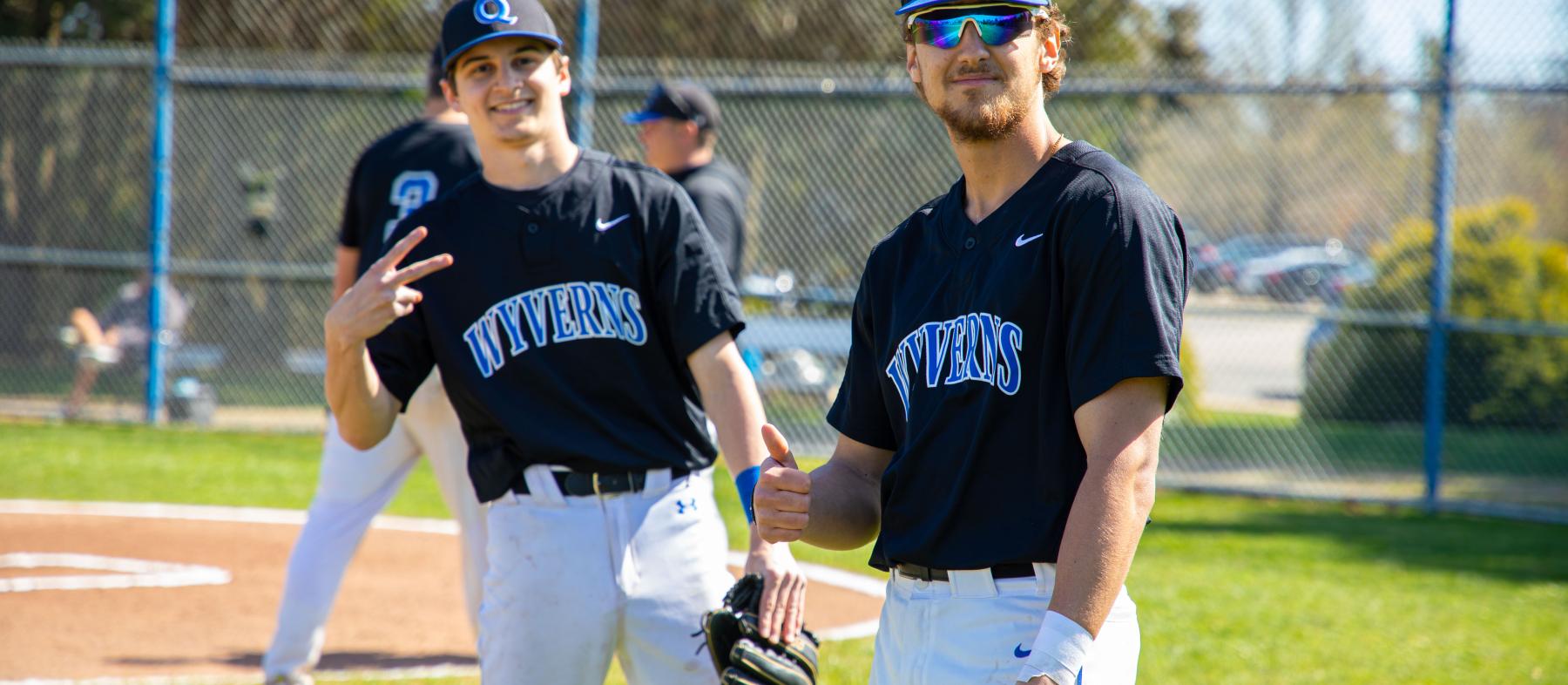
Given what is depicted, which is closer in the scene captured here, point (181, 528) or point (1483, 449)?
point (181, 528)

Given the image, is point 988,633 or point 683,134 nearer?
point 988,633

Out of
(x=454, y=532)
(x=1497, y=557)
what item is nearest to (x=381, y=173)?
(x=454, y=532)

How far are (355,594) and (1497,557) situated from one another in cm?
631

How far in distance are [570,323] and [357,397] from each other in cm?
51

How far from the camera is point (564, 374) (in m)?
3.33

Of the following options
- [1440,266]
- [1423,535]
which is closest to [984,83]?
[1423,535]

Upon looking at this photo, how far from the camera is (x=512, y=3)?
3383mm

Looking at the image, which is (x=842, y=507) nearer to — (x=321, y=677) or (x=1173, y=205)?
(x=321, y=677)

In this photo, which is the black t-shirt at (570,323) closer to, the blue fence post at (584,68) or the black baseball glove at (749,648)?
the black baseball glove at (749,648)

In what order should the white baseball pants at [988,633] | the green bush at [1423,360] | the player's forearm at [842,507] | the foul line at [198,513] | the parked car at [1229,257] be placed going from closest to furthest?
the white baseball pants at [988,633], the player's forearm at [842,507], the foul line at [198,513], the green bush at [1423,360], the parked car at [1229,257]

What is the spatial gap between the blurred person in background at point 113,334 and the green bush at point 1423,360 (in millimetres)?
9189

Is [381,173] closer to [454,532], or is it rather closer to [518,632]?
[518,632]

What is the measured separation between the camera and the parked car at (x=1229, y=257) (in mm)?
10609

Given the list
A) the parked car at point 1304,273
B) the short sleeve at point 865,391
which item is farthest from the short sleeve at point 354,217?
the parked car at point 1304,273
